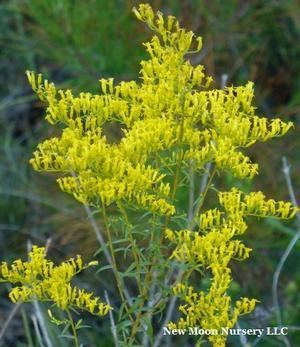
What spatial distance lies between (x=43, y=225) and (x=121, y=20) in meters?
0.80

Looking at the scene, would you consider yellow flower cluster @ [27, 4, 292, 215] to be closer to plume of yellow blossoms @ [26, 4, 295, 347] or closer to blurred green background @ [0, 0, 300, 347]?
plume of yellow blossoms @ [26, 4, 295, 347]

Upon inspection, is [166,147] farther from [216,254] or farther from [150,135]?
[216,254]

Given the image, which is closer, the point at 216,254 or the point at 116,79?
the point at 216,254

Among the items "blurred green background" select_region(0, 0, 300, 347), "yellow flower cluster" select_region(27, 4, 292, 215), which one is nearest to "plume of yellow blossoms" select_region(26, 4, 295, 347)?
"yellow flower cluster" select_region(27, 4, 292, 215)

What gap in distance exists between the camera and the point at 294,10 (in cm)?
332

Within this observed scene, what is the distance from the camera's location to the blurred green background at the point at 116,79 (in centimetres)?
284

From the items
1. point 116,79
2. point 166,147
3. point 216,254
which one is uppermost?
point 116,79

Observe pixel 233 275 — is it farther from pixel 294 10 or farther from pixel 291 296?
pixel 294 10

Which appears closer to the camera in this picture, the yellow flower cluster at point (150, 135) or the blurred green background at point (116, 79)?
the yellow flower cluster at point (150, 135)

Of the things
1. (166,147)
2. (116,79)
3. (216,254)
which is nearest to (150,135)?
(166,147)

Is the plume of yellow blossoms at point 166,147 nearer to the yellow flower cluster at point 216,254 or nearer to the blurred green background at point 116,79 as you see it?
the yellow flower cluster at point 216,254

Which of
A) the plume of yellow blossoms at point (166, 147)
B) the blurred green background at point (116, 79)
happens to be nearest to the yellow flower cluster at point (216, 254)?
the plume of yellow blossoms at point (166, 147)

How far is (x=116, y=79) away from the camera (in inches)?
125

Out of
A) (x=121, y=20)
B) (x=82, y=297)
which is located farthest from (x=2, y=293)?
(x=82, y=297)
